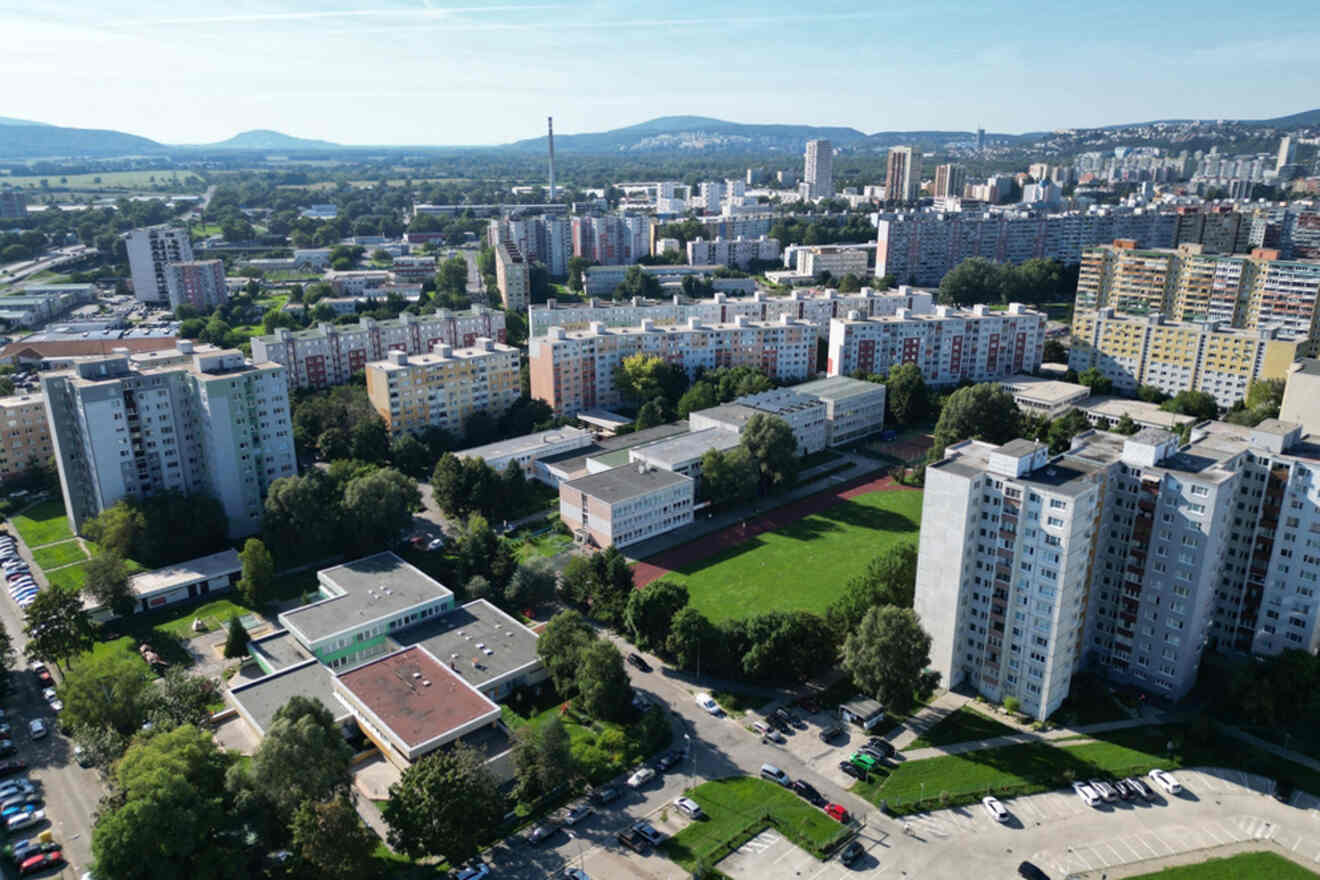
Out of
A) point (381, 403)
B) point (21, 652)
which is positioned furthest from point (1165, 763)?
point (381, 403)

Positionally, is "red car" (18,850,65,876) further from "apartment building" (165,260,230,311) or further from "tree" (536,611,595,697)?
"apartment building" (165,260,230,311)

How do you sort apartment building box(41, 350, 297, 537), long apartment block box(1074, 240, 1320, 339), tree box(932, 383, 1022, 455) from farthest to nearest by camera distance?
long apartment block box(1074, 240, 1320, 339) → tree box(932, 383, 1022, 455) → apartment building box(41, 350, 297, 537)

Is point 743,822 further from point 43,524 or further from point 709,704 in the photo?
point 43,524

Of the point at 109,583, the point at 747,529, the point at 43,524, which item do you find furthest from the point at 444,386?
the point at 109,583

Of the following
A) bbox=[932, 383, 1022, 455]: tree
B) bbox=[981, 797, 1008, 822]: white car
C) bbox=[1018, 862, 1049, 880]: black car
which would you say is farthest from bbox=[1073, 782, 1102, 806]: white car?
bbox=[932, 383, 1022, 455]: tree

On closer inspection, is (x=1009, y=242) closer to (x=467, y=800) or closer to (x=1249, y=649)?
(x=1249, y=649)
